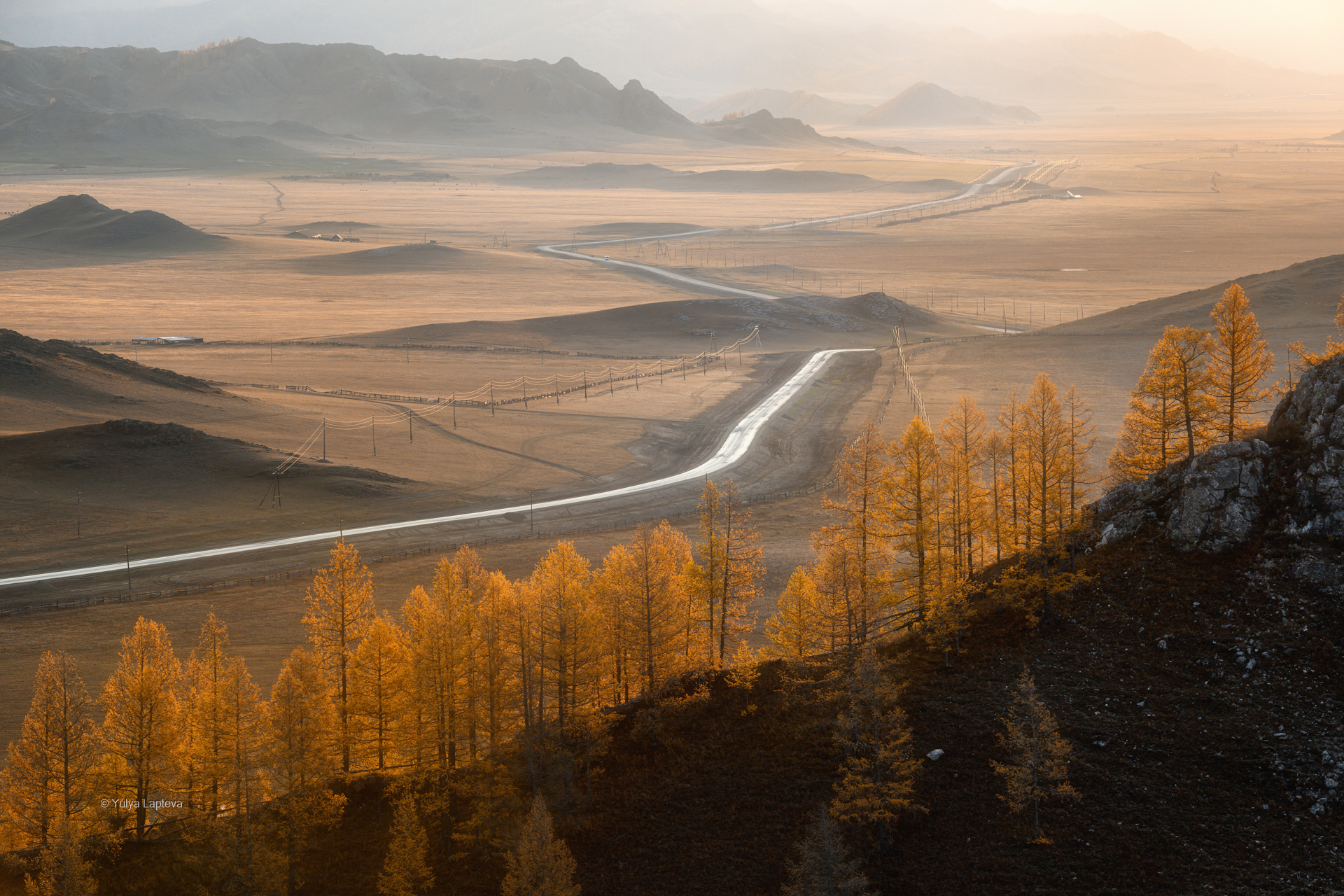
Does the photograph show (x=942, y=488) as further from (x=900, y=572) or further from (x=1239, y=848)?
(x=1239, y=848)

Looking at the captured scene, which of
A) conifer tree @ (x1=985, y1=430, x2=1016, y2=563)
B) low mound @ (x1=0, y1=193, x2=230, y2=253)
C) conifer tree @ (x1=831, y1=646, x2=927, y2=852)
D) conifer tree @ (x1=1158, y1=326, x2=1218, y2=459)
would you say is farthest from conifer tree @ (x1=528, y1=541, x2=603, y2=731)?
low mound @ (x1=0, y1=193, x2=230, y2=253)

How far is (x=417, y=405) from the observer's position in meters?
94.7

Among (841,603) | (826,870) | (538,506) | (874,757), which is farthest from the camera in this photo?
(538,506)

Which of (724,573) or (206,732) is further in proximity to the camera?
(724,573)

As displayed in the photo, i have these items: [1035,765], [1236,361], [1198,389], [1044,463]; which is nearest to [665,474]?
[1044,463]

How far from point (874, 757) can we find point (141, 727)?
2305cm

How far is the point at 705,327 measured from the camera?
13450 cm

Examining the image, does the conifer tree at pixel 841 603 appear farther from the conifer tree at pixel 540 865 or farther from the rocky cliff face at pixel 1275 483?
the conifer tree at pixel 540 865

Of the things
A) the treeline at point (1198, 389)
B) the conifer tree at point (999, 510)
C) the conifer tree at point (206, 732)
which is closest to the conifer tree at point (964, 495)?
the conifer tree at point (999, 510)

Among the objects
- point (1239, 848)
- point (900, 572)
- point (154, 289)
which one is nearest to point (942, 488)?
point (900, 572)

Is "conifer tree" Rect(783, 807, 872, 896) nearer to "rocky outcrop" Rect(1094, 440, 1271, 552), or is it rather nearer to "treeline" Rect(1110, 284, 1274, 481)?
"rocky outcrop" Rect(1094, 440, 1271, 552)

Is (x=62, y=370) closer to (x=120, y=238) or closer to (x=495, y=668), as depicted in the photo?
(x=495, y=668)

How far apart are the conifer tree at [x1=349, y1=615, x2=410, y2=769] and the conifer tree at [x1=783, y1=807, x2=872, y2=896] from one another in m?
15.1

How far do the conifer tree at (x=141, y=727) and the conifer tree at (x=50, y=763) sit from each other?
3.96 feet
